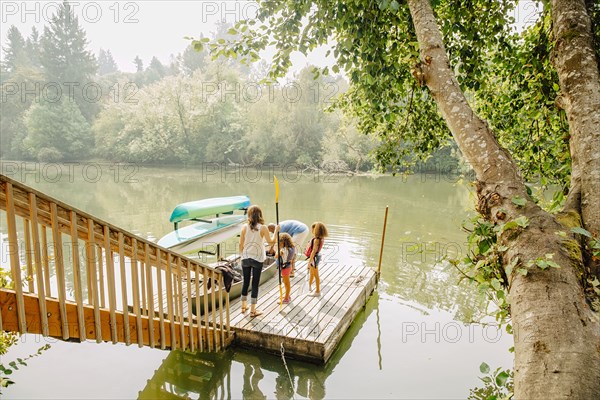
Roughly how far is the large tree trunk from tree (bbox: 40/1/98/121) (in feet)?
210

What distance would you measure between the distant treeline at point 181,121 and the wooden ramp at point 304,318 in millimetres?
27552

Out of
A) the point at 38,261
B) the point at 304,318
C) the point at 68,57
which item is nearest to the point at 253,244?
the point at 304,318

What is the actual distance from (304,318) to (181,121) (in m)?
43.0

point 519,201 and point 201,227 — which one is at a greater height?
point 519,201

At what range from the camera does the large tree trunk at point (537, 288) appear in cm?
119

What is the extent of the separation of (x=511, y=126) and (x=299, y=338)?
12.8 ft

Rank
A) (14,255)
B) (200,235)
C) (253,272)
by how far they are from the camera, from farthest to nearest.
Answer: (200,235)
(253,272)
(14,255)

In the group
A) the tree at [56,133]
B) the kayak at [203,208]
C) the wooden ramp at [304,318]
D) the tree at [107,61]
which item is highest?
the tree at [107,61]

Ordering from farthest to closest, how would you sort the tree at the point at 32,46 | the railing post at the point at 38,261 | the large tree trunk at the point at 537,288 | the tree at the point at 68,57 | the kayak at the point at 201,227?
the tree at the point at 32,46 < the tree at the point at 68,57 < the kayak at the point at 201,227 < the railing post at the point at 38,261 < the large tree trunk at the point at 537,288

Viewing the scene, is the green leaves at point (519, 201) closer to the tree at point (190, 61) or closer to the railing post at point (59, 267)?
the railing post at point (59, 267)

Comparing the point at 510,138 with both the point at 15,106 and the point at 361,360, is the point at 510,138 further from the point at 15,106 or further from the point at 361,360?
the point at 15,106

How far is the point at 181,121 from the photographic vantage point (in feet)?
147

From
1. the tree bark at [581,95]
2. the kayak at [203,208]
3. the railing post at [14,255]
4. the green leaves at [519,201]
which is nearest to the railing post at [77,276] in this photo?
the railing post at [14,255]

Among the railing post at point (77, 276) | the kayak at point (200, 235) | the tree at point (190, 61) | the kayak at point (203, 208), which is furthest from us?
the tree at point (190, 61)
